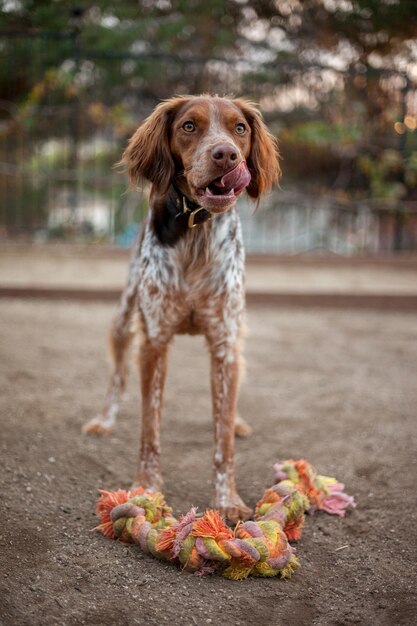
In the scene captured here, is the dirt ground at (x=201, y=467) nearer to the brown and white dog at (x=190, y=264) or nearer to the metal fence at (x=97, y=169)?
the brown and white dog at (x=190, y=264)

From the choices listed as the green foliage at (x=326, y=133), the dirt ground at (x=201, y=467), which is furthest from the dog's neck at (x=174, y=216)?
the green foliage at (x=326, y=133)

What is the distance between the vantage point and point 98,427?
10.3ft

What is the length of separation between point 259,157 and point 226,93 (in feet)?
20.5

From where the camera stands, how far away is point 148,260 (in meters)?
2.64

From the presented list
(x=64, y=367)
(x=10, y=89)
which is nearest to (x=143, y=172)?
(x=64, y=367)

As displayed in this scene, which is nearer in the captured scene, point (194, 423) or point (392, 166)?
point (194, 423)

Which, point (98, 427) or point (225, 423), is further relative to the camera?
point (98, 427)

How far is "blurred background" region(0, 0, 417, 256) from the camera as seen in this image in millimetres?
8492

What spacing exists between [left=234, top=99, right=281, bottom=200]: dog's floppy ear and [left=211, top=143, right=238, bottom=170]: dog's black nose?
44 centimetres

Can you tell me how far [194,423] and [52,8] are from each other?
747cm

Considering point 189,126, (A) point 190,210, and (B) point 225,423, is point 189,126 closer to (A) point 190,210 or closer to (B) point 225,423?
(A) point 190,210

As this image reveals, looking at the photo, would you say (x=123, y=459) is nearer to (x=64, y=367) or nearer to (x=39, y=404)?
(x=39, y=404)

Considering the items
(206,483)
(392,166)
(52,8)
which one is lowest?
(206,483)

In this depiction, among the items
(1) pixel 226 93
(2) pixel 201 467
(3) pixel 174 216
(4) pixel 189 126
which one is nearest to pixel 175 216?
(3) pixel 174 216
